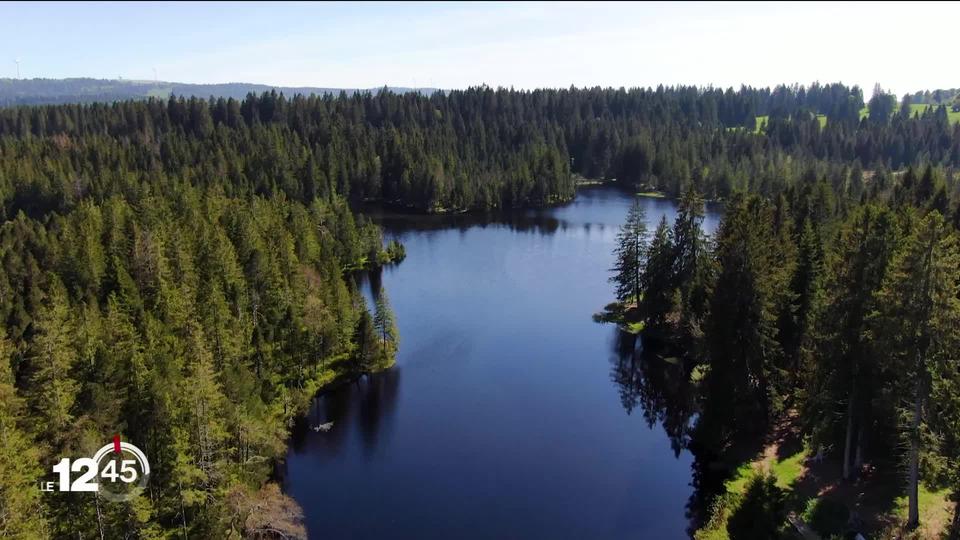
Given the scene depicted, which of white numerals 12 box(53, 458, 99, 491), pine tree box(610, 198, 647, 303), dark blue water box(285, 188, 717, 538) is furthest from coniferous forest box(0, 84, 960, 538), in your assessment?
dark blue water box(285, 188, 717, 538)

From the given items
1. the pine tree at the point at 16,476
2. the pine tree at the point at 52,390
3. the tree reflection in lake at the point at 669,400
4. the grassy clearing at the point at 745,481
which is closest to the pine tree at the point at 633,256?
the tree reflection in lake at the point at 669,400

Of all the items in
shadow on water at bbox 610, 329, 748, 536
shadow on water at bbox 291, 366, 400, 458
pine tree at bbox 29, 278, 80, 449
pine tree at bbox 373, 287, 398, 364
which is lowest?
shadow on water at bbox 291, 366, 400, 458

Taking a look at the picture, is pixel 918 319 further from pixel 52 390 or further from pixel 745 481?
pixel 52 390

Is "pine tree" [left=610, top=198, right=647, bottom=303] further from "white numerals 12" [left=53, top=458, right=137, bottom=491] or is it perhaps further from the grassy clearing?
"white numerals 12" [left=53, top=458, right=137, bottom=491]

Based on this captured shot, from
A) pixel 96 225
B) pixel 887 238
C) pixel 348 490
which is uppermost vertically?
pixel 887 238

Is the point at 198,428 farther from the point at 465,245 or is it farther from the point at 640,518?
the point at 465,245

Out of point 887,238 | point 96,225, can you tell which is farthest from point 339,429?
point 96,225

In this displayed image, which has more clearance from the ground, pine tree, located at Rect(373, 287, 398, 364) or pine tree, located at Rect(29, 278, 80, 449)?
pine tree, located at Rect(29, 278, 80, 449)

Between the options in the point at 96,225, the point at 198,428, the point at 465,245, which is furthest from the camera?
the point at 465,245
